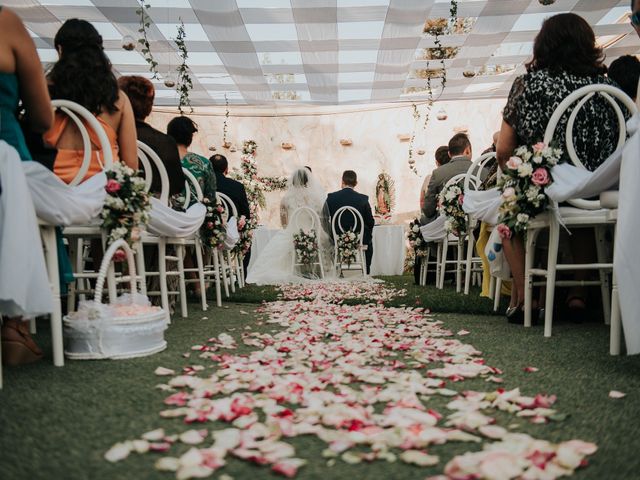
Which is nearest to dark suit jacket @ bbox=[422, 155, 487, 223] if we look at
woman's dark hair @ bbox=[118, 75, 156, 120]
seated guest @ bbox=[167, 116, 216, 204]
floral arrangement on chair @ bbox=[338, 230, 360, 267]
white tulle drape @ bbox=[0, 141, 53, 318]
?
floral arrangement on chair @ bbox=[338, 230, 360, 267]

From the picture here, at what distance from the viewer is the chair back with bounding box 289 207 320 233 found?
6426 mm

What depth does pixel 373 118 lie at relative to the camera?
12.2 meters

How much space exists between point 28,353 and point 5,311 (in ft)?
1.35

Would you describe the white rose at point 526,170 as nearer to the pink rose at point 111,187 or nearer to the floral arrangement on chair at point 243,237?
the pink rose at point 111,187

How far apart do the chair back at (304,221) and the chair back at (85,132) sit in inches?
173

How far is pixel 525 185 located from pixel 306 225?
4.46m

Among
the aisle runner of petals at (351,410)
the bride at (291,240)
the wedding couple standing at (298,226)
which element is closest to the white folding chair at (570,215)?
the aisle runner of petals at (351,410)

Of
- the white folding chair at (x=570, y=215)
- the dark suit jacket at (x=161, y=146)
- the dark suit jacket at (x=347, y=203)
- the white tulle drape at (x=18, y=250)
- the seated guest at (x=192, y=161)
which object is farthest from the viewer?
the dark suit jacket at (x=347, y=203)

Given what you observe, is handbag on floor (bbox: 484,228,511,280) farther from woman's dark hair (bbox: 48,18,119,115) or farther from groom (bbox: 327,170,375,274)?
groom (bbox: 327,170,375,274)

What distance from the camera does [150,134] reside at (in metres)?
3.16

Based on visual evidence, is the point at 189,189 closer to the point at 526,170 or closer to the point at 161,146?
the point at 161,146

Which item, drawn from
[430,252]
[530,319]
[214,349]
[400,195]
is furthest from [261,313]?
[400,195]

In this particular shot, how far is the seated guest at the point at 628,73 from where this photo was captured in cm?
304

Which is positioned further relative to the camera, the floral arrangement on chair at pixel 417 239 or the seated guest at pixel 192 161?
the floral arrangement on chair at pixel 417 239
